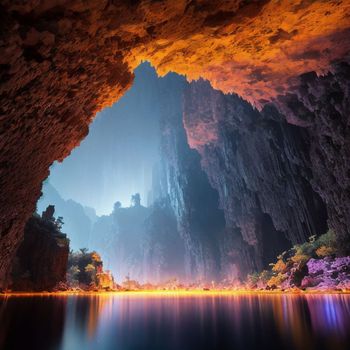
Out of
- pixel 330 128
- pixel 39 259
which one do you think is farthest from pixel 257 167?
pixel 39 259

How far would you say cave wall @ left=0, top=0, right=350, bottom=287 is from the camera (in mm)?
4480

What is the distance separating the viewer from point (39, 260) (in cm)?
2248

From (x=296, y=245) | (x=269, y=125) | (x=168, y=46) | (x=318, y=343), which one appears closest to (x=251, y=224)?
(x=296, y=245)

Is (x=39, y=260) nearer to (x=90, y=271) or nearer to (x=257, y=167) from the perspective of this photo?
(x=90, y=271)

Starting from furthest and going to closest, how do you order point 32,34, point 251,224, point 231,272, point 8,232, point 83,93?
point 231,272 → point 251,224 → point 8,232 → point 83,93 → point 32,34

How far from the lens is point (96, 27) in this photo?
5.29 m

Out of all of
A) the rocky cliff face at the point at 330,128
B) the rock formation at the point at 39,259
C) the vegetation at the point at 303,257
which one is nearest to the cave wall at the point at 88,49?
the rocky cliff face at the point at 330,128

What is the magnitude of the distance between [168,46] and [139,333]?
295 inches

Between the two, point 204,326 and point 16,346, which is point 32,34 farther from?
point 204,326

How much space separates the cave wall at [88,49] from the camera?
4.48 metres

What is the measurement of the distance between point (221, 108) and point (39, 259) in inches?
1004

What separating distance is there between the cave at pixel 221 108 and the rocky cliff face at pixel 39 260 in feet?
0.32

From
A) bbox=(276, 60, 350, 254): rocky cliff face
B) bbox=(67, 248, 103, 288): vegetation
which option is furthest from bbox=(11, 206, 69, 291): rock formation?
bbox=(276, 60, 350, 254): rocky cliff face

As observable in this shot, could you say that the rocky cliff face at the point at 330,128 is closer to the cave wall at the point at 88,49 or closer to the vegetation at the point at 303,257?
the vegetation at the point at 303,257
